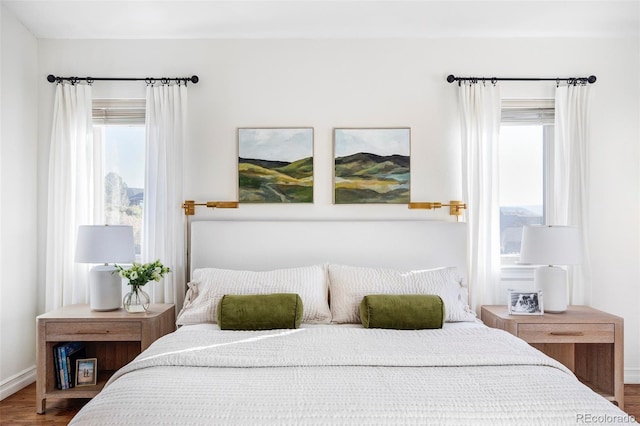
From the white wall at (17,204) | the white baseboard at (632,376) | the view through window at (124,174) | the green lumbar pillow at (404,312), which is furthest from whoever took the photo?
the view through window at (124,174)

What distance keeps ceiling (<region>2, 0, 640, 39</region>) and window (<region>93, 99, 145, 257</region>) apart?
0.53 meters

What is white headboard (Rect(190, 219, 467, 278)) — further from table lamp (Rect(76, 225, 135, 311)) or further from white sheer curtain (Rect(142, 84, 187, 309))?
table lamp (Rect(76, 225, 135, 311))

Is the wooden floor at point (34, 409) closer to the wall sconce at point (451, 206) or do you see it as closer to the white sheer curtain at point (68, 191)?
the white sheer curtain at point (68, 191)

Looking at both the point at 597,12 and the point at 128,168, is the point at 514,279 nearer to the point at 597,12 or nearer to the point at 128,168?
the point at 597,12

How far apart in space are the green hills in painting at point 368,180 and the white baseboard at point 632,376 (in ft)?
6.60

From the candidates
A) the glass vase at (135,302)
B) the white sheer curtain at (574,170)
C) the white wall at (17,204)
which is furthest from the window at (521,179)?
the white wall at (17,204)

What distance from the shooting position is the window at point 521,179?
394 cm

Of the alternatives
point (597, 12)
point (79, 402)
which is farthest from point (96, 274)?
point (597, 12)

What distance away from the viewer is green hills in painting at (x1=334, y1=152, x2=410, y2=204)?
151 inches

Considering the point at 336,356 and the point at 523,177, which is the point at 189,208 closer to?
the point at 336,356

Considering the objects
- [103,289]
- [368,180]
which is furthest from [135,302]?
[368,180]

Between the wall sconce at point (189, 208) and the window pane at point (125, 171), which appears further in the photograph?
the window pane at point (125, 171)

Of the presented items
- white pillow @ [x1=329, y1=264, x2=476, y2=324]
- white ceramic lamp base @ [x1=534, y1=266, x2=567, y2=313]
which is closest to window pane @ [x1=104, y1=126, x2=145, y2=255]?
white pillow @ [x1=329, y1=264, x2=476, y2=324]

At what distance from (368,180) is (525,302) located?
1.34 metres
